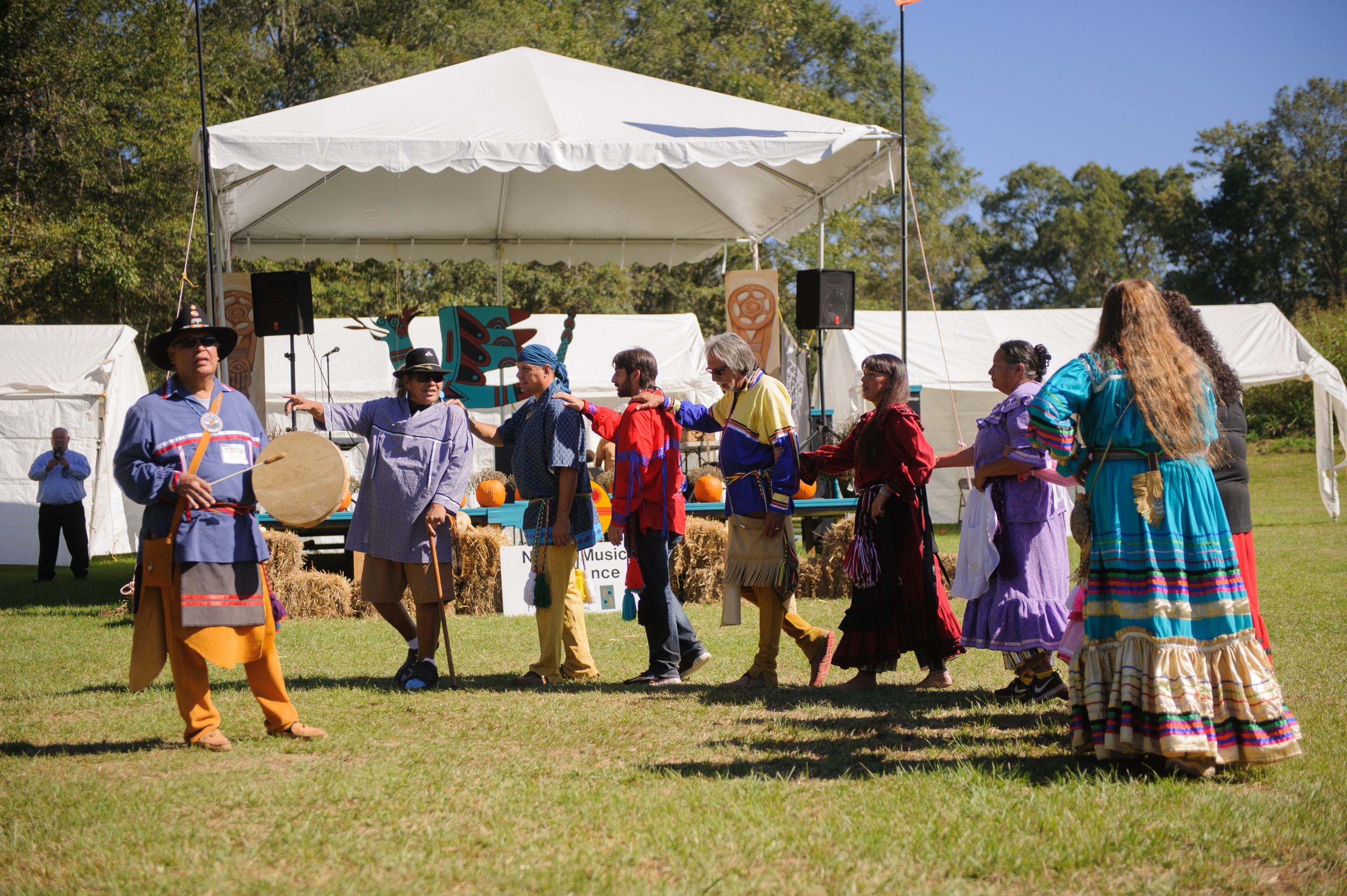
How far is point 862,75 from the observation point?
28828 millimetres

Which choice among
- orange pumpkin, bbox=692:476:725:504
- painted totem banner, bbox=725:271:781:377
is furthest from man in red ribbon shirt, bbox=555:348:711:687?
orange pumpkin, bbox=692:476:725:504

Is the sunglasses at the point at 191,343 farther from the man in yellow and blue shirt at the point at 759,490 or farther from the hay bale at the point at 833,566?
the hay bale at the point at 833,566

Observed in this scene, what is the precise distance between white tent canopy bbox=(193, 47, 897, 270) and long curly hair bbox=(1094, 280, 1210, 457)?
17.2 ft

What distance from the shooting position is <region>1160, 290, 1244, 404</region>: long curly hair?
4.07 m

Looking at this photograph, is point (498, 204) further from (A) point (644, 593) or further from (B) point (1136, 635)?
(B) point (1136, 635)

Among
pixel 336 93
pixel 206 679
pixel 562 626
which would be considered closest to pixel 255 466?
pixel 206 679

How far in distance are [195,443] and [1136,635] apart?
3.63 meters

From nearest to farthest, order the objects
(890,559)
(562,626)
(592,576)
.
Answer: (890,559)
(562,626)
(592,576)

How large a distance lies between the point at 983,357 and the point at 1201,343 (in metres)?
12.6

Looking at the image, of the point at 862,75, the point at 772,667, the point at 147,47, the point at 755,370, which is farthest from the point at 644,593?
the point at 862,75

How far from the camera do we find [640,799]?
12.0 feet

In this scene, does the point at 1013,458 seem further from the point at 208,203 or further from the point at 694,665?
the point at 208,203


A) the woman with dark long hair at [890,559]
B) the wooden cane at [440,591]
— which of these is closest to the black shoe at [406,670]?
the wooden cane at [440,591]

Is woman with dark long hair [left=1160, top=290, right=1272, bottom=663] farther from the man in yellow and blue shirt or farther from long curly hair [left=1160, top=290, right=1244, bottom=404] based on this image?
the man in yellow and blue shirt
